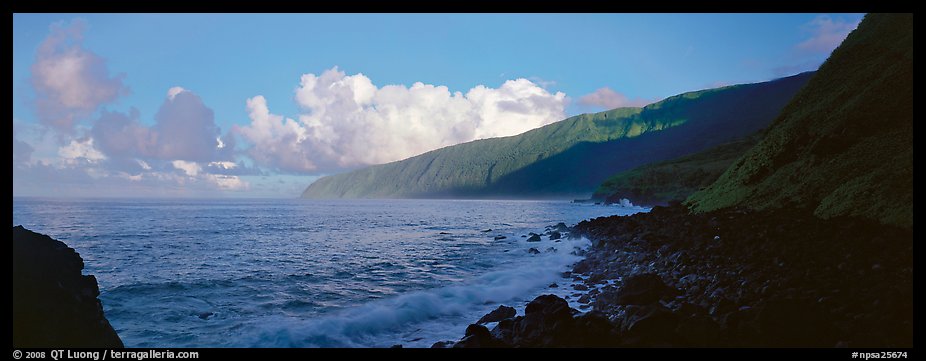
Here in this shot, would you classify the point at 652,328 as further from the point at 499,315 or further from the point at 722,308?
the point at 499,315

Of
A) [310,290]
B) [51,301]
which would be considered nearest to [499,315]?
[310,290]

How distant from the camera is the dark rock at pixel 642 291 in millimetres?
13344

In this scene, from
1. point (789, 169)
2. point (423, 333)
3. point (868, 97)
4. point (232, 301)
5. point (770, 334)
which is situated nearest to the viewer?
point (770, 334)

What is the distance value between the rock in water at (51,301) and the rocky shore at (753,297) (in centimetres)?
835

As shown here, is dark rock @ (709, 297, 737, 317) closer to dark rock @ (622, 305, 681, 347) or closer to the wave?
dark rock @ (622, 305, 681, 347)

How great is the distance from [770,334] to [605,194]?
510 feet

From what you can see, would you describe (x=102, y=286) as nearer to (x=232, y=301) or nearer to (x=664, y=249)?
(x=232, y=301)

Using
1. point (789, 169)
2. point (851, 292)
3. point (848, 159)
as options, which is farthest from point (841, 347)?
point (789, 169)

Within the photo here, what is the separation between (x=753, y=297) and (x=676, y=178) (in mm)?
115513

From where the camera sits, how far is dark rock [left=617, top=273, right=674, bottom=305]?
43.8 feet

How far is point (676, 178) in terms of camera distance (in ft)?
380

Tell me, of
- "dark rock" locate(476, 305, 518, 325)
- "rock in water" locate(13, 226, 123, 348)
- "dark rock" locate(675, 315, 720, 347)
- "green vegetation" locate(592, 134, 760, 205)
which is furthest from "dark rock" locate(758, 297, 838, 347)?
"green vegetation" locate(592, 134, 760, 205)
